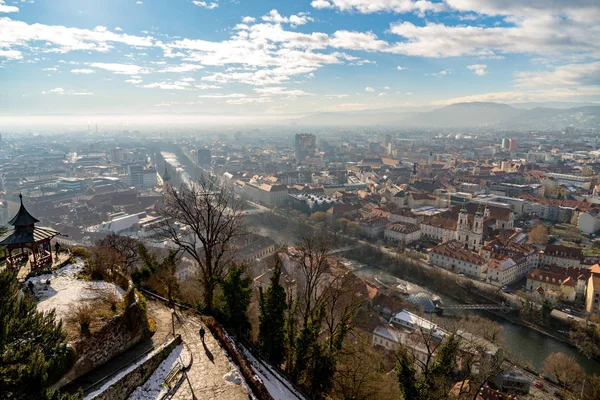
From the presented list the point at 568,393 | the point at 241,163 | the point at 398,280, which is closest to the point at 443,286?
the point at 398,280

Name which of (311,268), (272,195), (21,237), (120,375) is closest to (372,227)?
(272,195)

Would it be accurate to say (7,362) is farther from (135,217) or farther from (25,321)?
(135,217)

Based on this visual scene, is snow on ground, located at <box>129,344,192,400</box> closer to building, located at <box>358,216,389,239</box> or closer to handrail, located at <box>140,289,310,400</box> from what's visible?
handrail, located at <box>140,289,310,400</box>

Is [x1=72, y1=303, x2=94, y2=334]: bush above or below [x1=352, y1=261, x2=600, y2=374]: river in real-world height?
above

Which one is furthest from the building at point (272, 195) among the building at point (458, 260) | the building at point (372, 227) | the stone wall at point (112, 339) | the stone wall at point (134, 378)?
the stone wall at point (134, 378)

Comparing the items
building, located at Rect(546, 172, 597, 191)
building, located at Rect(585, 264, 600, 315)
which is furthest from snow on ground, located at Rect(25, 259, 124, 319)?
building, located at Rect(546, 172, 597, 191)

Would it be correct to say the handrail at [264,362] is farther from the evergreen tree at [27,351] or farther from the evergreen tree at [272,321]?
the evergreen tree at [27,351]
